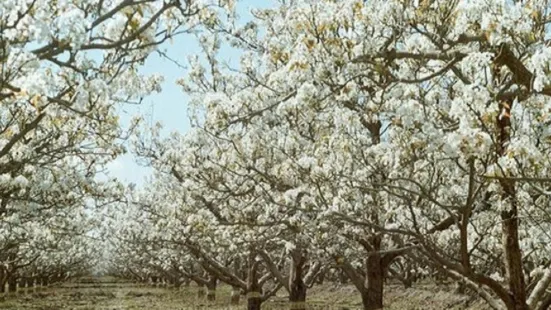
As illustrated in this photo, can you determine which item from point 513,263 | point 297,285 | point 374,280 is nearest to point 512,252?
point 513,263

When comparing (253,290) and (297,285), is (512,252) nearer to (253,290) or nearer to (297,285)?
(297,285)

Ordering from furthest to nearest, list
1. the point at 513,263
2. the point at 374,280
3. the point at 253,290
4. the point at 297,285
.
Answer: the point at 253,290 < the point at 297,285 < the point at 374,280 < the point at 513,263

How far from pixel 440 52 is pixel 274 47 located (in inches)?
131

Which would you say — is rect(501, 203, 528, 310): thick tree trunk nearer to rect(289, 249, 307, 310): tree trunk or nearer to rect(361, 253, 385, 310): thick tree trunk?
rect(361, 253, 385, 310): thick tree trunk

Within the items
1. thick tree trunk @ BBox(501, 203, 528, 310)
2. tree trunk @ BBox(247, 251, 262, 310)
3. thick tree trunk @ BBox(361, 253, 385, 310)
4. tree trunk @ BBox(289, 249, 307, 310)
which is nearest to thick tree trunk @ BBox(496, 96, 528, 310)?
thick tree trunk @ BBox(501, 203, 528, 310)

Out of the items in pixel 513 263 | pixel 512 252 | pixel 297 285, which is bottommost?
pixel 297 285

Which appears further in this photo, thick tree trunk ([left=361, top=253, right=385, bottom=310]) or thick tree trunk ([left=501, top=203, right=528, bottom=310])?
thick tree trunk ([left=361, top=253, right=385, bottom=310])

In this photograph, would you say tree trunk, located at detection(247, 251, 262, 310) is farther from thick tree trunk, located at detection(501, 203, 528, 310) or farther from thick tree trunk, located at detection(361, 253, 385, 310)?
thick tree trunk, located at detection(501, 203, 528, 310)

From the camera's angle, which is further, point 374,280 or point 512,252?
point 374,280

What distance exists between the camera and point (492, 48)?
748 centimetres

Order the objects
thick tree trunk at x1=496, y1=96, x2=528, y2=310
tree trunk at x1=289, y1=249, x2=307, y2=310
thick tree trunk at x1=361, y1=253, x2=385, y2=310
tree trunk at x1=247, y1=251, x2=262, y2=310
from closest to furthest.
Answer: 1. thick tree trunk at x1=496, y1=96, x2=528, y2=310
2. thick tree trunk at x1=361, y1=253, x2=385, y2=310
3. tree trunk at x1=289, y1=249, x2=307, y2=310
4. tree trunk at x1=247, y1=251, x2=262, y2=310

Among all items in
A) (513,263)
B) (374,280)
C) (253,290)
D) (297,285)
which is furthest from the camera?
(253,290)

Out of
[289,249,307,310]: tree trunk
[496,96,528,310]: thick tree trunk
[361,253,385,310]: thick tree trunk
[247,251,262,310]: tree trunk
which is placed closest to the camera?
[496,96,528,310]: thick tree trunk

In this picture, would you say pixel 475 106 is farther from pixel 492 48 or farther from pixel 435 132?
pixel 435 132
